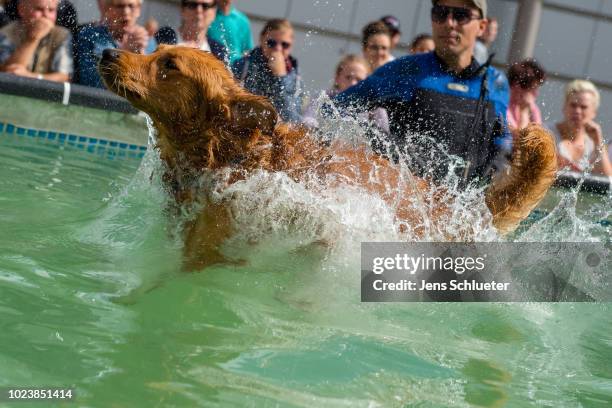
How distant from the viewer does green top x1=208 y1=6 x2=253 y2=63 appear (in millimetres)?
7811

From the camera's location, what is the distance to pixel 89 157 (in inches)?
278

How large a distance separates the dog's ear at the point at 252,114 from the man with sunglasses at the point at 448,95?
1.58 metres

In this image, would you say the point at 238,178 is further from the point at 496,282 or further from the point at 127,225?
the point at 496,282

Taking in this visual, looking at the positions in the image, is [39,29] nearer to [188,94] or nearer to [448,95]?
[448,95]

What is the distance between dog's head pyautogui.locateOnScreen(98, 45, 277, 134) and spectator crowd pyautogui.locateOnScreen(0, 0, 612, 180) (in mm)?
1120

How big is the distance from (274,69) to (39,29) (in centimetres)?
202

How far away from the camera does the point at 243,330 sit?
10.7 feet

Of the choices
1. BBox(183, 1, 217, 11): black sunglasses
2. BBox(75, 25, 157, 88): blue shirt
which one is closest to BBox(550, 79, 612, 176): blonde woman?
BBox(183, 1, 217, 11): black sunglasses

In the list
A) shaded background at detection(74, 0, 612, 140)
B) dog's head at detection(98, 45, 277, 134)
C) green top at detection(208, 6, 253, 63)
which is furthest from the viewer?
shaded background at detection(74, 0, 612, 140)

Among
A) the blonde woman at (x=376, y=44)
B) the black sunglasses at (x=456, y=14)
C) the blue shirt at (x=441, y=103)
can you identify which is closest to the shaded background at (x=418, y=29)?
the blonde woman at (x=376, y=44)

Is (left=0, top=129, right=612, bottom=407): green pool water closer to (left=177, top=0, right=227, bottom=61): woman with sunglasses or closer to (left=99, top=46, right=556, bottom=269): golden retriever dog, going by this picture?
(left=99, top=46, right=556, bottom=269): golden retriever dog

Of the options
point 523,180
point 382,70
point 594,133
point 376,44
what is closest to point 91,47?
point 376,44

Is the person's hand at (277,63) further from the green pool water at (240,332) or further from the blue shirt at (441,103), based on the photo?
the green pool water at (240,332)

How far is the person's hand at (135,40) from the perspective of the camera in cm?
708
